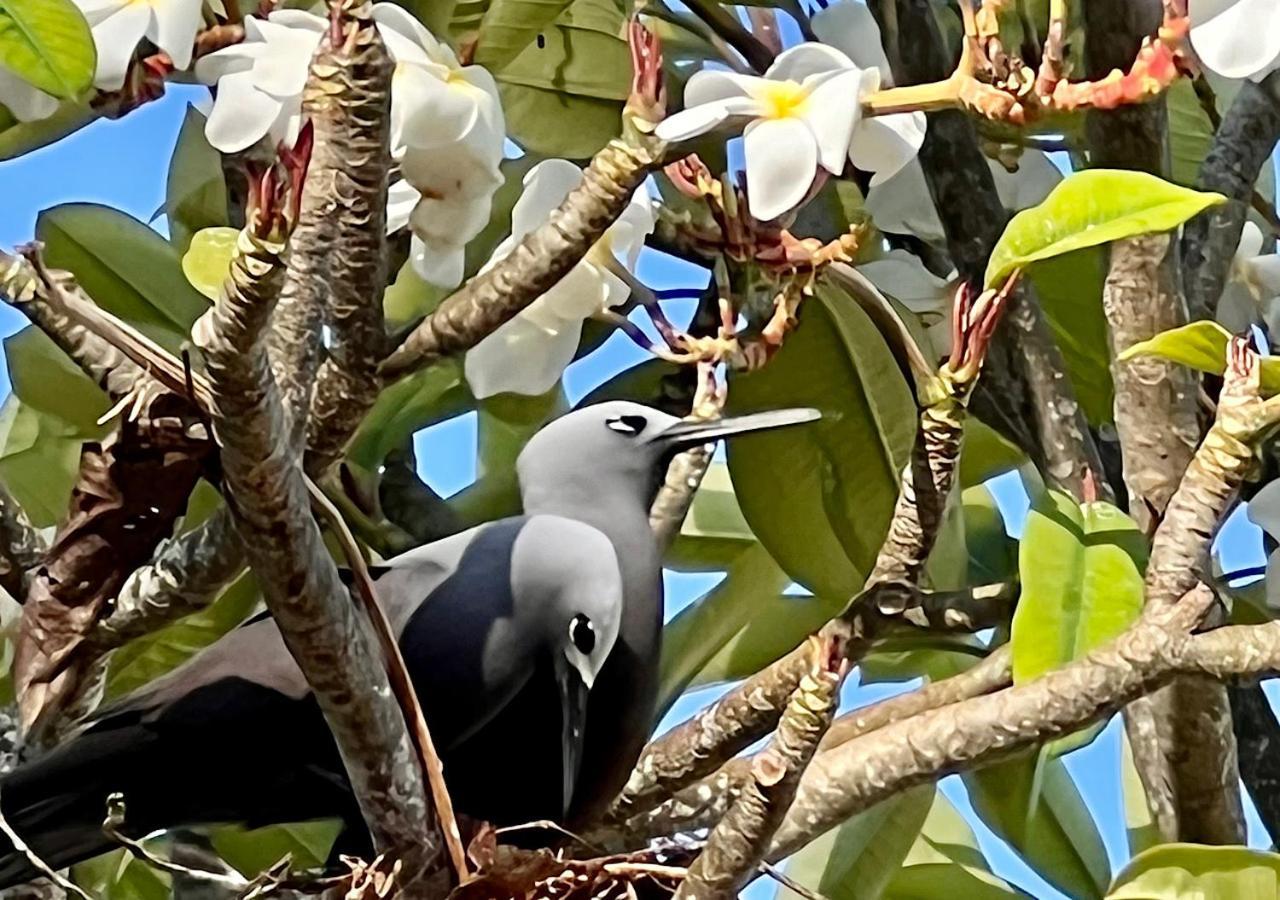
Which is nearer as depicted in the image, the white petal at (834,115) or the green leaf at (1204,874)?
the green leaf at (1204,874)

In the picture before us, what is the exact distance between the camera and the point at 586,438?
1218 mm

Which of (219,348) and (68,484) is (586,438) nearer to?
(68,484)

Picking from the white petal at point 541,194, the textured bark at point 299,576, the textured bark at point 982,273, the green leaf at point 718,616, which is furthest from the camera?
the green leaf at point 718,616

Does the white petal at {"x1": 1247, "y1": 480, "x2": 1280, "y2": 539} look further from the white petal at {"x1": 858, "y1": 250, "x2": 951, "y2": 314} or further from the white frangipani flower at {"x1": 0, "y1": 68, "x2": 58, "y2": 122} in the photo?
the white frangipani flower at {"x1": 0, "y1": 68, "x2": 58, "y2": 122}

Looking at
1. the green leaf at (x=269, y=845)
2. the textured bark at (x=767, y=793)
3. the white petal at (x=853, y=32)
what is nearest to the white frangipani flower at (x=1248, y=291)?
the white petal at (x=853, y=32)

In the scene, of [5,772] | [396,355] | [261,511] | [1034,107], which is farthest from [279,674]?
[1034,107]

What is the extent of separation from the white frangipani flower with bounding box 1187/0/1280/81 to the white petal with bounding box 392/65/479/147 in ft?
0.98

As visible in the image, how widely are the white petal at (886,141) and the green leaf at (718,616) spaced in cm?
44

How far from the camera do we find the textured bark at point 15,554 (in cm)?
89

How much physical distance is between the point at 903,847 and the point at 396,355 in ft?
1.65

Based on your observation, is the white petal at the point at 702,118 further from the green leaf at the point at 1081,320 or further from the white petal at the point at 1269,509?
the green leaf at the point at 1081,320

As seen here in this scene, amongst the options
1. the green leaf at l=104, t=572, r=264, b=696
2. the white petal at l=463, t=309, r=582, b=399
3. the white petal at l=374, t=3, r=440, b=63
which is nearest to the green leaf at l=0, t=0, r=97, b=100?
the white petal at l=374, t=3, r=440, b=63

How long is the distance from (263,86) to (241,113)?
0.02m

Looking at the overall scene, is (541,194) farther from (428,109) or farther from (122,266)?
(122,266)
